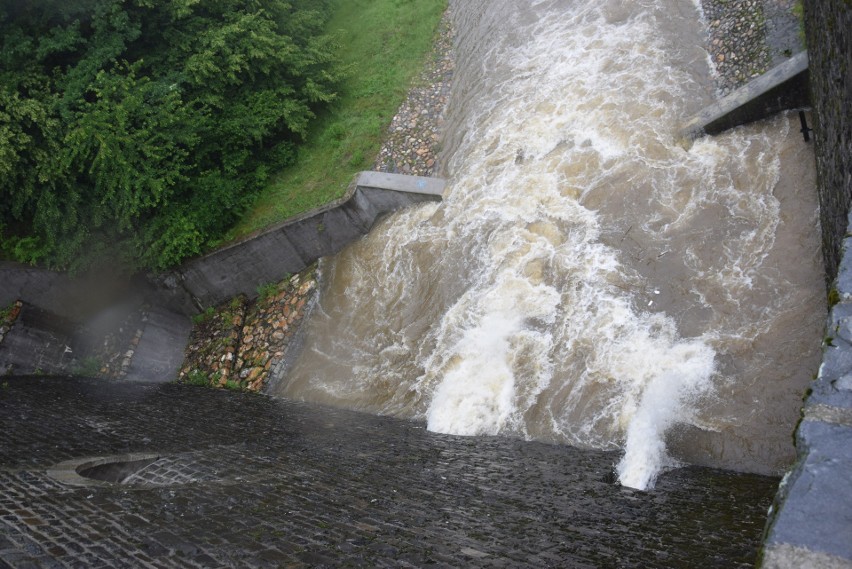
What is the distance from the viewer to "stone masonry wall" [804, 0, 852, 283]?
5.59 meters

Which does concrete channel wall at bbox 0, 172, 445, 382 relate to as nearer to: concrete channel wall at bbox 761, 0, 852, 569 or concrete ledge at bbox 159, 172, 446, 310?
concrete ledge at bbox 159, 172, 446, 310

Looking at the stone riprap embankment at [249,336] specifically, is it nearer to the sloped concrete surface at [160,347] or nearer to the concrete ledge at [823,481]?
the sloped concrete surface at [160,347]

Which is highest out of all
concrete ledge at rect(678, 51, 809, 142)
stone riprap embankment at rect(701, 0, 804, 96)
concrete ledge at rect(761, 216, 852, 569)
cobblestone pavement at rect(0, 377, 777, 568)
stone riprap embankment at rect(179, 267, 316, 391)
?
stone riprap embankment at rect(701, 0, 804, 96)

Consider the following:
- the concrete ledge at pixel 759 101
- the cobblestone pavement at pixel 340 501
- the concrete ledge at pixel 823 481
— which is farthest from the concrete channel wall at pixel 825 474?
the concrete ledge at pixel 759 101

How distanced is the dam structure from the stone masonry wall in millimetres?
72

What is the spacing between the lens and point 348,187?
1234 centimetres

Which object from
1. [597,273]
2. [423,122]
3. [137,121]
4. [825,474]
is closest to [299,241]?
[423,122]

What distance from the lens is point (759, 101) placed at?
371 inches

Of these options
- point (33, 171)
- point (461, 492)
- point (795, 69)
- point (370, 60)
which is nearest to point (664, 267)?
point (795, 69)

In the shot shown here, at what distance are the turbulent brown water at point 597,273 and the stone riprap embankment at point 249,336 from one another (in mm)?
449

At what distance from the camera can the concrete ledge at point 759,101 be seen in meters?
9.16

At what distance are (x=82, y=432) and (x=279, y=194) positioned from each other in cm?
574

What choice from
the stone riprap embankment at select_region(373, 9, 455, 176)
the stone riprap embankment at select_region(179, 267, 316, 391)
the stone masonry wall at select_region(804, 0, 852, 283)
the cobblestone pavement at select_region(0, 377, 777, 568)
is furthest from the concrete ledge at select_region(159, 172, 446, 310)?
the stone masonry wall at select_region(804, 0, 852, 283)

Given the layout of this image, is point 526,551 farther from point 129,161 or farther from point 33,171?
point 33,171
